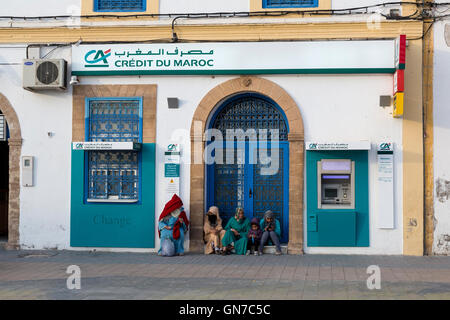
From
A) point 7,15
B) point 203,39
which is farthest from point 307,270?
point 7,15

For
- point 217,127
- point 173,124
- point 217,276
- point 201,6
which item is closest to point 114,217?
point 173,124

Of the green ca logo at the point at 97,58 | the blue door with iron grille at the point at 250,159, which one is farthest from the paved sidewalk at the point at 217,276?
the green ca logo at the point at 97,58

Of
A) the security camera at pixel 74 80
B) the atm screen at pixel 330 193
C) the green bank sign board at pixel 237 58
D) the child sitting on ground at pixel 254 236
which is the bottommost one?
the child sitting on ground at pixel 254 236

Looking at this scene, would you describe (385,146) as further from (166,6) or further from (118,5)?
(118,5)

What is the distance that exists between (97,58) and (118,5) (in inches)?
52.9

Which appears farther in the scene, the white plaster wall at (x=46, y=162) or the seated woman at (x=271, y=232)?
the white plaster wall at (x=46, y=162)

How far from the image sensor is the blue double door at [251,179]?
1175cm

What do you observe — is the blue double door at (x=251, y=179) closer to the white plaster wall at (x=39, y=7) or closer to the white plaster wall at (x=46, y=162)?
the white plaster wall at (x=46, y=162)

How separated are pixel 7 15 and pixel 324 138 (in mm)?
7680

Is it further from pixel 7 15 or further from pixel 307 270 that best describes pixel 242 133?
pixel 7 15

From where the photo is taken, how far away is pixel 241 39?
37.8ft

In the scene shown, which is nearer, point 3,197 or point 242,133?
point 242,133

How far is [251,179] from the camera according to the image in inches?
465

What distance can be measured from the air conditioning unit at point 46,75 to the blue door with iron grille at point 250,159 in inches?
136
